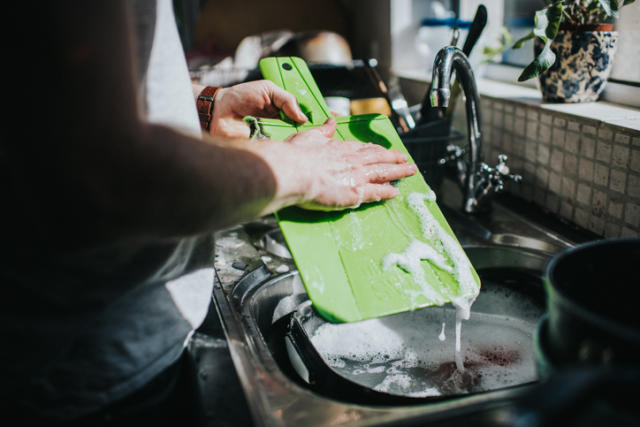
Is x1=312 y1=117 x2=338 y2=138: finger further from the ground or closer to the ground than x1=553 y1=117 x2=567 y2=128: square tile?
further from the ground

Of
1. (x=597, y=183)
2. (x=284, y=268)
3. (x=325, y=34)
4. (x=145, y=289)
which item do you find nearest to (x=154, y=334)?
(x=145, y=289)

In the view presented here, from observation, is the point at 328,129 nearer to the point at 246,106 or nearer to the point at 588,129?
the point at 246,106

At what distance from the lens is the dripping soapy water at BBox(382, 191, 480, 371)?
763 mm

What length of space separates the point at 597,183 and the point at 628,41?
34 centimetres

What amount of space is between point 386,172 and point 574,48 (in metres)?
0.57

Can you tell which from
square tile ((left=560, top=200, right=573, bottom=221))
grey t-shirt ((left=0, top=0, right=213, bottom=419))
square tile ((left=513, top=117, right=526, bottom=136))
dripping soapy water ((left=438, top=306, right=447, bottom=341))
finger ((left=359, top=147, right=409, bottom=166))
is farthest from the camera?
square tile ((left=513, top=117, right=526, bottom=136))

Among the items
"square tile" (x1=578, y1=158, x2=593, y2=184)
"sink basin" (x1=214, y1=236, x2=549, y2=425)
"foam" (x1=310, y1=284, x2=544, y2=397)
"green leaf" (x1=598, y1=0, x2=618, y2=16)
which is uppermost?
"green leaf" (x1=598, y1=0, x2=618, y2=16)

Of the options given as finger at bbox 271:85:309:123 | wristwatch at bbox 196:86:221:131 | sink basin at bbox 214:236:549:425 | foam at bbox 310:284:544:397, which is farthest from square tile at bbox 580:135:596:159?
wristwatch at bbox 196:86:221:131

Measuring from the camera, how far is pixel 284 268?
39.6 inches

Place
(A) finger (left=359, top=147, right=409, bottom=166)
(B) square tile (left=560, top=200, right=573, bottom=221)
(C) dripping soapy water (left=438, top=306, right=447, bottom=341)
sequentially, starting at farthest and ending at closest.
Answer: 1. (B) square tile (left=560, top=200, right=573, bottom=221)
2. (C) dripping soapy water (left=438, top=306, right=447, bottom=341)
3. (A) finger (left=359, top=147, right=409, bottom=166)

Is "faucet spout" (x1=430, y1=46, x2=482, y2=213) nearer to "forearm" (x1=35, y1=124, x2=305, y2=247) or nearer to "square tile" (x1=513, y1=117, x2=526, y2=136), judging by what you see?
"square tile" (x1=513, y1=117, x2=526, y2=136)

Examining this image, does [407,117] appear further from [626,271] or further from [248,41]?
[248,41]

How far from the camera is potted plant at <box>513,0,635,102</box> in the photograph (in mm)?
1010

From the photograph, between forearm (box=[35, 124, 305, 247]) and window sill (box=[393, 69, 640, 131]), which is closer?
forearm (box=[35, 124, 305, 247])
